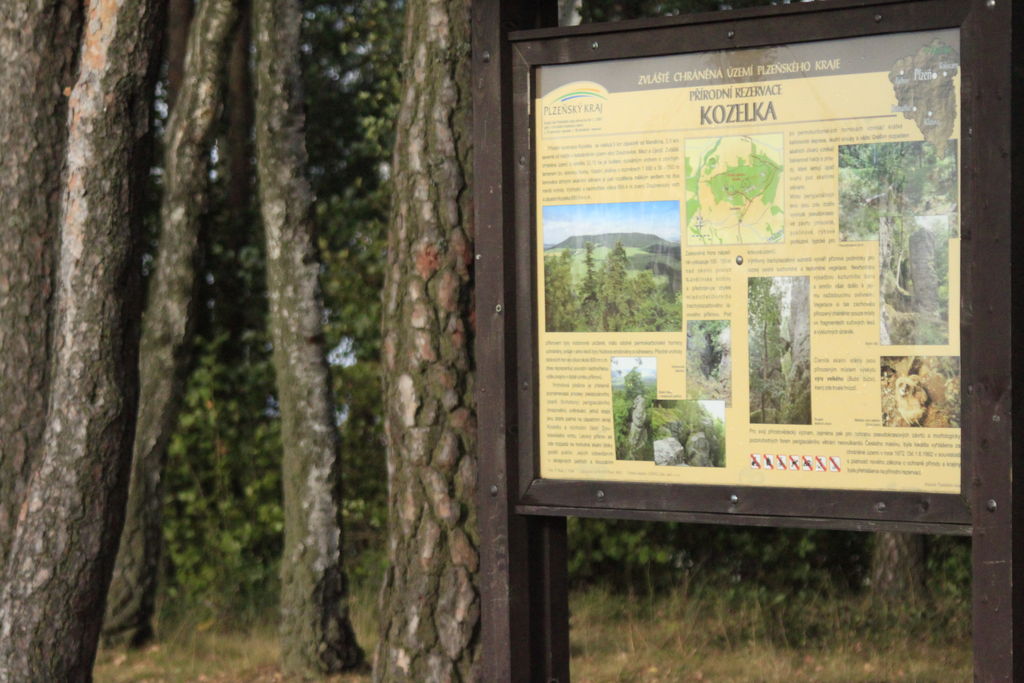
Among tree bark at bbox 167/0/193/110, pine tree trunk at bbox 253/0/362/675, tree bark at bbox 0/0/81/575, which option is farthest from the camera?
tree bark at bbox 167/0/193/110

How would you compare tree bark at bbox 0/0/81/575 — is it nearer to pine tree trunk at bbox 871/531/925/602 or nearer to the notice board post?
the notice board post

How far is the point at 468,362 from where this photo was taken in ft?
14.5

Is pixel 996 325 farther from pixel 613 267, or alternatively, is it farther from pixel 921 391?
pixel 613 267

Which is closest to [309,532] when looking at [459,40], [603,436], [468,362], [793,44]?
[468,362]

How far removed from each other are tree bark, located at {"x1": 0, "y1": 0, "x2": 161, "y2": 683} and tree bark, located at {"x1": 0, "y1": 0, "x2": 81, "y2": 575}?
179 millimetres

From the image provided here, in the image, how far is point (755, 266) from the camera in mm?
3334

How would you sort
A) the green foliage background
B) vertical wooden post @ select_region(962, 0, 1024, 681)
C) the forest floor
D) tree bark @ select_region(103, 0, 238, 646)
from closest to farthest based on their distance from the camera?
vertical wooden post @ select_region(962, 0, 1024, 681) → the forest floor → tree bark @ select_region(103, 0, 238, 646) → the green foliage background

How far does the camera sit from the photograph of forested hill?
3.42m

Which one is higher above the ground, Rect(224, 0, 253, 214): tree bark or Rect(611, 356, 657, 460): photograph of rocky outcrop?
Rect(224, 0, 253, 214): tree bark

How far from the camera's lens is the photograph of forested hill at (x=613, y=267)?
342 cm

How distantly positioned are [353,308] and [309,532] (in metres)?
2.76

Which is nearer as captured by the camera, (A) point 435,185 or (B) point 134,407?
(A) point 435,185

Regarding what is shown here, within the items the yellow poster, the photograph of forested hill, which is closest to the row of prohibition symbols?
the yellow poster

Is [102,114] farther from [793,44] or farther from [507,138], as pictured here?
[793,44]
